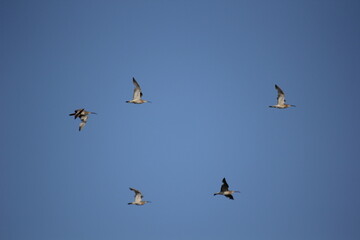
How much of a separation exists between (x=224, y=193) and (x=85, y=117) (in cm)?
1574

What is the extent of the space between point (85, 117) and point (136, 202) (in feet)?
32.3

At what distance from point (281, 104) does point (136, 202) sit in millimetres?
17419

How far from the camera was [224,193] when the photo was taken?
50.6 m

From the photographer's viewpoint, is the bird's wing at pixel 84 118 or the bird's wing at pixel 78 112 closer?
the bird's wing at pixel 78 112

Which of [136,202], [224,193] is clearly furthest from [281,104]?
[136,202]

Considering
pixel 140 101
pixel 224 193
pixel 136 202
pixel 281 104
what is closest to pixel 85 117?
pixel 140 101

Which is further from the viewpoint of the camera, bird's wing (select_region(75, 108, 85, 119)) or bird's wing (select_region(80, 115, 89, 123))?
bird's wing (select_region(80, 115, 89, 123))

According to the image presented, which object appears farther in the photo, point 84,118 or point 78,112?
point 84,118

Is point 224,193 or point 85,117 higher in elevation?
point 85,117

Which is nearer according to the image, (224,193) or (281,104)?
(224,193)

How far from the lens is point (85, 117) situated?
5425 centimetres

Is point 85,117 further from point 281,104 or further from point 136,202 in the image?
point 281,104

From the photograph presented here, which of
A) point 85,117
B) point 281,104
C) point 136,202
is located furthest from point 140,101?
point 281,104

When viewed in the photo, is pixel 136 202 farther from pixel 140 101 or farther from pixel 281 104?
pixel 281 104
